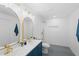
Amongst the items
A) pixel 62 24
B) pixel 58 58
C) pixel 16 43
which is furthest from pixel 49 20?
pixel 58 58

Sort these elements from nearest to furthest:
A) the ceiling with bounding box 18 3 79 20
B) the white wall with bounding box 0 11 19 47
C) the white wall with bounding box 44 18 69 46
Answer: the white wall with bounding box 0 11 19 47 < the ceiling with bounding box 18 3 79 20 < the white wall with bounding box 44 18 69 46

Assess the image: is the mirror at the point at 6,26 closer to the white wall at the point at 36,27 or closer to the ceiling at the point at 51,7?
the ceiling at the point at 51,7

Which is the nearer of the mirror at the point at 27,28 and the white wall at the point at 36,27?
the mirror at the point at 27,28

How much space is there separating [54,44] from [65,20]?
5.91 feet

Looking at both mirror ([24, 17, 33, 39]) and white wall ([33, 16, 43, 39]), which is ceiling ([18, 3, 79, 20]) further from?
white wall ([33, 16, 43, 39])

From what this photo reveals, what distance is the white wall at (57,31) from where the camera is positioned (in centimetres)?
467

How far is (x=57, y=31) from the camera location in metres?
5.14

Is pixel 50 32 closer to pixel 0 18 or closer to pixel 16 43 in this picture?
pixel 16 43

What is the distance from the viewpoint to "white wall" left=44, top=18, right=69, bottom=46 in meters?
4.67

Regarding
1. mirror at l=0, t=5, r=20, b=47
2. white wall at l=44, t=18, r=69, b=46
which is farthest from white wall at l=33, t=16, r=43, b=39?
mirror at l=0, t=5, r=20, b=47

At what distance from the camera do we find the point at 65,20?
445 cm

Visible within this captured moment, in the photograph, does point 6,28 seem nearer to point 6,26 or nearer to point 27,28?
point 6,26

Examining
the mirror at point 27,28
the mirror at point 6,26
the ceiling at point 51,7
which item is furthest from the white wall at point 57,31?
the mirror at point 6,26

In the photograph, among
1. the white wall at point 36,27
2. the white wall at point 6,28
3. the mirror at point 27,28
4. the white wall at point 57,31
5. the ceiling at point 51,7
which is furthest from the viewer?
the white wall at point 57,31
